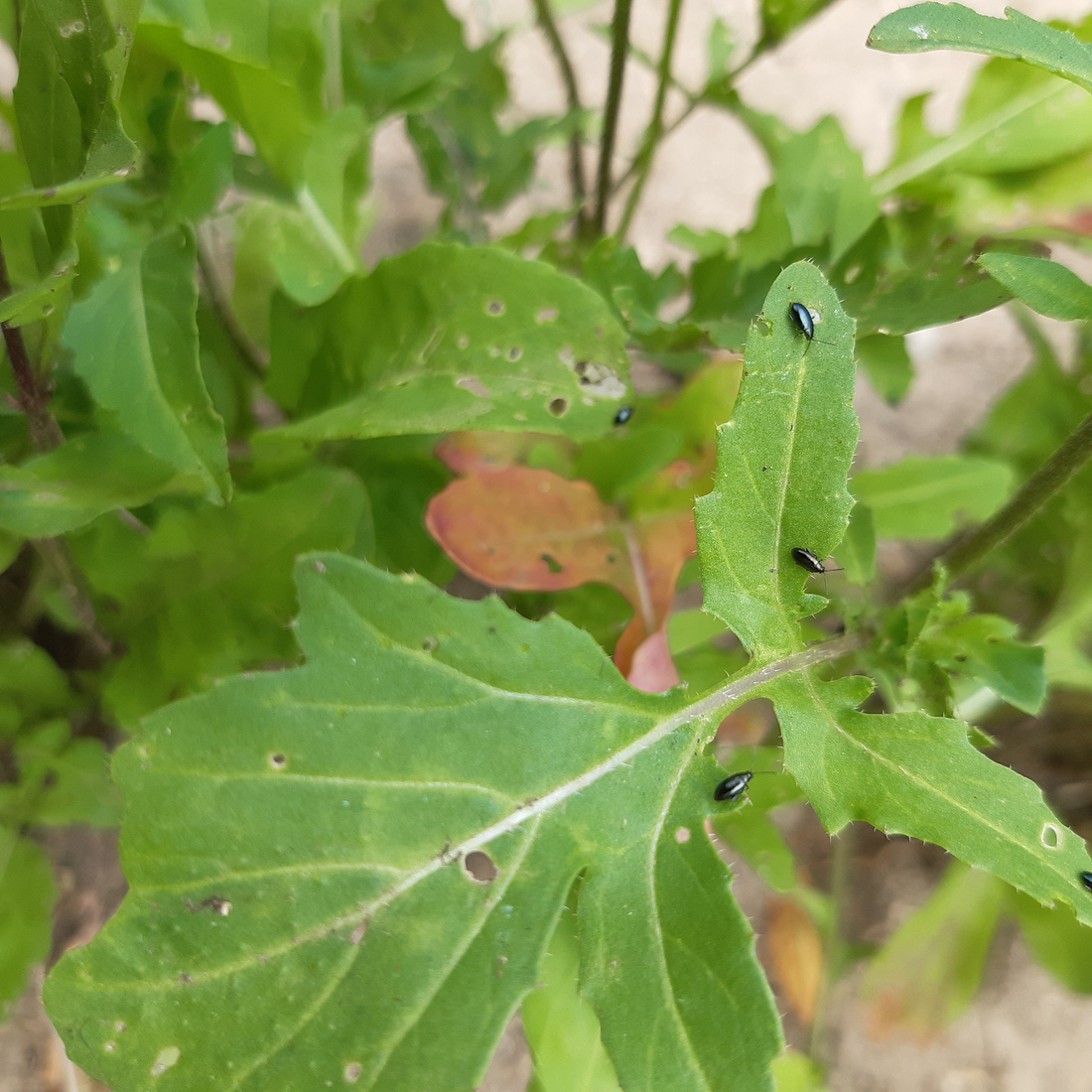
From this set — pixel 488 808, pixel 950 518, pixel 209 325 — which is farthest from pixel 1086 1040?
pixel 209 325

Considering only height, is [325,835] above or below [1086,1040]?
above

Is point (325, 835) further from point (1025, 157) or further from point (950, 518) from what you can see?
point (1025, 157)

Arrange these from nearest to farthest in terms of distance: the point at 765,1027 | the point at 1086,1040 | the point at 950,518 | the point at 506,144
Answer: the point at 765,1027
the point at 950,518
the point at 506,144
the point at 1086,1040

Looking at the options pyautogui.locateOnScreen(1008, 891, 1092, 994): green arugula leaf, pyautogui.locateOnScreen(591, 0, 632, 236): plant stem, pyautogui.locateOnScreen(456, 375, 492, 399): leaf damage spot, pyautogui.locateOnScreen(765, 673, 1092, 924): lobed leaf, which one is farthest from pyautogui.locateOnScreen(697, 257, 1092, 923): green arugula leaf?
pyautogui.locateOnScreen(1008, 891, 1092, 994): green arugula leaf

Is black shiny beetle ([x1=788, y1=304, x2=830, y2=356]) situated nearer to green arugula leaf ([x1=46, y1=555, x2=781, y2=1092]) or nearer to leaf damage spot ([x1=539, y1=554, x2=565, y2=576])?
green arugula leaf ([x1=46, y1=555, x2=781, y2=1092])

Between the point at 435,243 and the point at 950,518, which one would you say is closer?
the point at 435,243

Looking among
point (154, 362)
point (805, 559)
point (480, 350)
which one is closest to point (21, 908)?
point (154, 362)

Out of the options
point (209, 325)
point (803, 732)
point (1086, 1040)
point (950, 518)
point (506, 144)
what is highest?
point (506, 144)

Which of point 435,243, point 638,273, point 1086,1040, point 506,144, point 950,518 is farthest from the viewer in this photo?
point 1086,1040

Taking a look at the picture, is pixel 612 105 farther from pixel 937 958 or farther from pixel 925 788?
pixel 937 958
